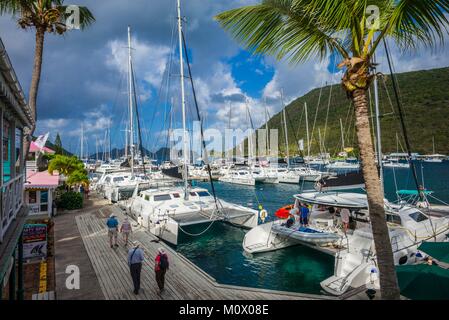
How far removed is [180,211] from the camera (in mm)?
16359

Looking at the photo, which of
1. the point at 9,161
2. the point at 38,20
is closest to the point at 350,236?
the point at 9,161

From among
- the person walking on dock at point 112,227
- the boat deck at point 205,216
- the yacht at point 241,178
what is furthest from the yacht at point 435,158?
the person walking on dock at point 112,227

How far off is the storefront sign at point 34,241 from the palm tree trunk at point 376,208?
36.9 ft

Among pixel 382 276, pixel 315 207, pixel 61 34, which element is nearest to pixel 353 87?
pixel 382 276

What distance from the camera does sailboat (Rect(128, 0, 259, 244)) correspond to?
15164 millimetres

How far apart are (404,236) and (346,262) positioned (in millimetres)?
3199

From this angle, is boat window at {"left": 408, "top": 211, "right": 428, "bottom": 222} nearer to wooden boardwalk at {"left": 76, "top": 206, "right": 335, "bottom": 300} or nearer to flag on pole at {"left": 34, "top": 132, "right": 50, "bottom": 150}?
wooden boardwalk at {"left": 76, "top": 206, "right": 335, "bottom": 300}

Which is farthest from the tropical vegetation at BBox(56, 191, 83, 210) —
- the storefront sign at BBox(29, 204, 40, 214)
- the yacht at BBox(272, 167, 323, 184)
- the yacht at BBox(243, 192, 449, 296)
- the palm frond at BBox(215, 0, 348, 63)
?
the yacht at BBox(272, 167, 323, 184)

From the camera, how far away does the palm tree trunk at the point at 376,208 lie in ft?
12.9

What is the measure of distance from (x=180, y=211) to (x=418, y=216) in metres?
13.0

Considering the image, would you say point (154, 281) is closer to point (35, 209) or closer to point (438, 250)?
point (438, 250)

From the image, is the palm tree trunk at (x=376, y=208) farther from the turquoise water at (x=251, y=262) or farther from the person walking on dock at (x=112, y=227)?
the person walking on dock at (x=112, y=227)

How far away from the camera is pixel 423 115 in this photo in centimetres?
11006
